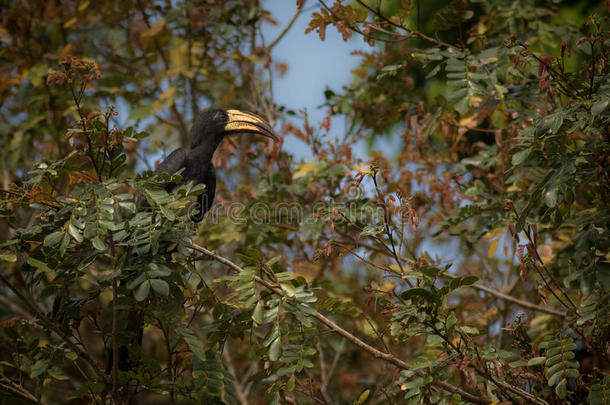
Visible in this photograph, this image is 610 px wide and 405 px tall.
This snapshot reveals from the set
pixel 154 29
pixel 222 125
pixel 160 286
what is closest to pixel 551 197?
pixel 160 286

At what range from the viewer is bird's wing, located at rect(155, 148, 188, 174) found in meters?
2.90

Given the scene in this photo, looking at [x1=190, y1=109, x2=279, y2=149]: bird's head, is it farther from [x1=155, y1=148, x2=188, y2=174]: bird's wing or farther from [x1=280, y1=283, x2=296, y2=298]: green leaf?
[x1=280, y1=283, x2=296, y2=298]: green leaf

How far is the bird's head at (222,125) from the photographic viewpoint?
2924 millimetres

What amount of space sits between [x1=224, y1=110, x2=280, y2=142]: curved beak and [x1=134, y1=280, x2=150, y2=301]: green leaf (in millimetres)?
1271

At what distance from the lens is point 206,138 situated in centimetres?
298

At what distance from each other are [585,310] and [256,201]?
1.73 m

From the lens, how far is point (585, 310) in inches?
77.1

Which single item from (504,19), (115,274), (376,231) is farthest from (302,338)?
(504,19)

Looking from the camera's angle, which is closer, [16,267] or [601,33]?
[601,33]

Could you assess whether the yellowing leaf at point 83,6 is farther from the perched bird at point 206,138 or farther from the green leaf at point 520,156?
the green leaf at point 520,156

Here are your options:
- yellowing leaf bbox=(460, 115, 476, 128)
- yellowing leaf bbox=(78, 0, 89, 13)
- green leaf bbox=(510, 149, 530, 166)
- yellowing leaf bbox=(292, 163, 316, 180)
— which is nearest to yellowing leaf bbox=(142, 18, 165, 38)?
yellowing leaf bbox=(78, 0, 89, 13)

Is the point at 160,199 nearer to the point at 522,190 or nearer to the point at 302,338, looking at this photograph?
the point at 302,338

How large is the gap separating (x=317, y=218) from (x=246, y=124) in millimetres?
735

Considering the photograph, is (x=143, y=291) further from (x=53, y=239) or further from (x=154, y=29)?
(x=154, y=29)
